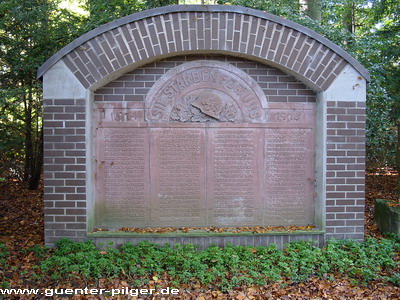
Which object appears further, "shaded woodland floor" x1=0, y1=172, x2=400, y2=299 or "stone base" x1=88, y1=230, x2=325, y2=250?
"stone base" x1=88, y1=230, x2=325, y2=250

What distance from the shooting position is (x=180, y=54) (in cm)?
489

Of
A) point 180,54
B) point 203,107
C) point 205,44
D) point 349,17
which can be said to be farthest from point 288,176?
point 349,17

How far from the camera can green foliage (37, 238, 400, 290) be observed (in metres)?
4.14

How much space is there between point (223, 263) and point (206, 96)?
2.22 m

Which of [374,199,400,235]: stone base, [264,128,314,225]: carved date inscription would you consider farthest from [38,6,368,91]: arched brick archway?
[374,199,400,235]: stone base

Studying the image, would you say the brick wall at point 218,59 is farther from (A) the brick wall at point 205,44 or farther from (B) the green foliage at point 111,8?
(B) the green foliage at point 111,8

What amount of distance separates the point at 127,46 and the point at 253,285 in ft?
10.9

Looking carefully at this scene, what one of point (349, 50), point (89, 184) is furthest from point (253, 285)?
point (349, 50)

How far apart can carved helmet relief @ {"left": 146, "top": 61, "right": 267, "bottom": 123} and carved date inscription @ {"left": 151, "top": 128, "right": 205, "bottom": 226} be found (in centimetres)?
25

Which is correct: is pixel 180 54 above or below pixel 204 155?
above

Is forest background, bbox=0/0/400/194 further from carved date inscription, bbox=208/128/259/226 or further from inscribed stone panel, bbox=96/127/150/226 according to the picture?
carved date inscription, bbox=208/128/259/226

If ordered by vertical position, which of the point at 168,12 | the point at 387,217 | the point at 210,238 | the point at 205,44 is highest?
the point at 168,12

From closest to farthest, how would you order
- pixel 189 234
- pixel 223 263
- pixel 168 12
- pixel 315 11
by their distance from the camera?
1. pixel 223 263
2. pixel 168 12
3. pixel 189 234
4. pixel 315 11

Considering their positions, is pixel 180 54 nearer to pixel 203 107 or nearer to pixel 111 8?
pixel 203 107
